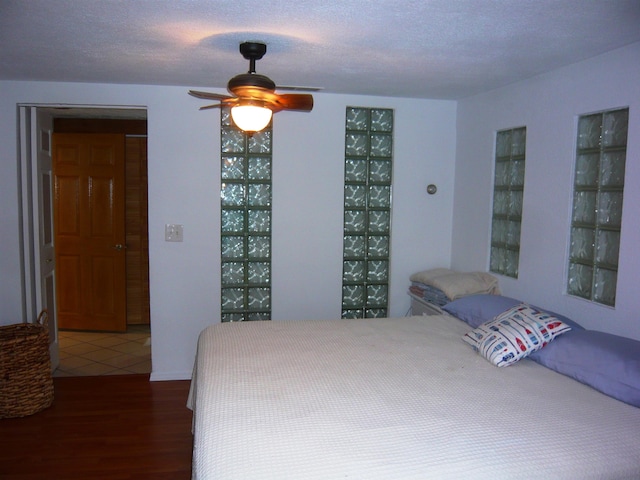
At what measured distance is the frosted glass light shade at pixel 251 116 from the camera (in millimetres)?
2551

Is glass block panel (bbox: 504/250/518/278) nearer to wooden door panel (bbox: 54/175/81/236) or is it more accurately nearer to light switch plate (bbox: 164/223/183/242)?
light switch plate (bbox: 164/223/183/242)

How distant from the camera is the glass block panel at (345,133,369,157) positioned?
4074mm

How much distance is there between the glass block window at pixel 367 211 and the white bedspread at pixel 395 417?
4.92 ft

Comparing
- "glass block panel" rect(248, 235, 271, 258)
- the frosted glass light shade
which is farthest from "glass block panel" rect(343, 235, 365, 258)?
the frosted glass light shade

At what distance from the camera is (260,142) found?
396 cm

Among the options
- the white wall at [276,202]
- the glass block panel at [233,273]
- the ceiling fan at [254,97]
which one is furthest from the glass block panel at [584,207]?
the glass block panel at [233,273]

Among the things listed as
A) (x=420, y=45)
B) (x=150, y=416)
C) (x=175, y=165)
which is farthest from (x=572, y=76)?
(x=150, y=416)

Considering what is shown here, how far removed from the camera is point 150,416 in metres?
3.34

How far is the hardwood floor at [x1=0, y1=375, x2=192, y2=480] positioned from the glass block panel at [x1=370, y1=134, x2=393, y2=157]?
A: 2322mm

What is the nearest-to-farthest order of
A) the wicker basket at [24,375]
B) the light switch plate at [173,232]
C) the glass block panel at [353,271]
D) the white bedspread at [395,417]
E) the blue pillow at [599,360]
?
the white bedspread at [395,417], the blue pillow at [599,360], the wicker basket at [24,375], the light switch plate at [173,232], the glass block panel at [353,271]

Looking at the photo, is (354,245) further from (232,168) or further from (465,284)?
(232,168)

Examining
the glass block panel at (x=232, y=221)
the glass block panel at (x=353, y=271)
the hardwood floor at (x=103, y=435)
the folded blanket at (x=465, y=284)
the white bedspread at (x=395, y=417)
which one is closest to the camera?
the white bedspread at (x=395, y=417)

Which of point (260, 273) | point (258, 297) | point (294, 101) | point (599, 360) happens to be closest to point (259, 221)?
point (260, 273)

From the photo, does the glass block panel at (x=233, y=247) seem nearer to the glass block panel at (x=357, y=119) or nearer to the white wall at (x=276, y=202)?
the white wall at (x=276, y=202)
